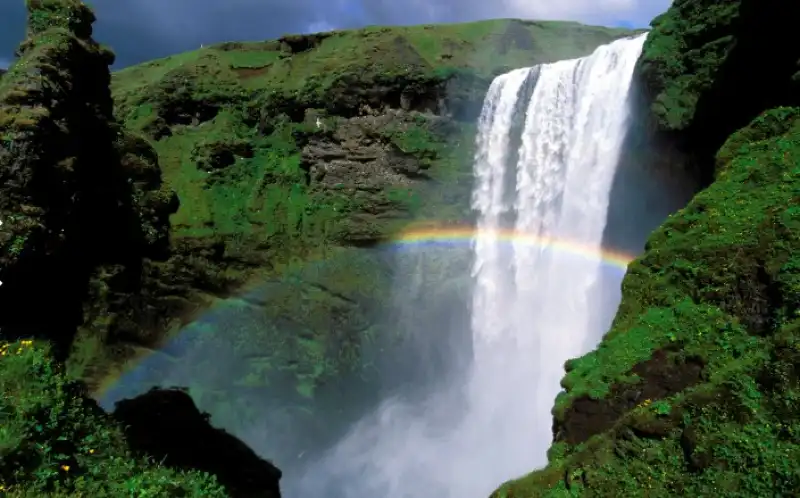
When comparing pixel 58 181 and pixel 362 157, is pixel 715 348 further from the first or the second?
pixel 362 157

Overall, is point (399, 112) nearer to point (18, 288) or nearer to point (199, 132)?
point (199, 132)

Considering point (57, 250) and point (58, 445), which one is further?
point (57, 250)

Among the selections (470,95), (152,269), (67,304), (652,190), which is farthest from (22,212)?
(470,95)

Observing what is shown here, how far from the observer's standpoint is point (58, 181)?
8.45m

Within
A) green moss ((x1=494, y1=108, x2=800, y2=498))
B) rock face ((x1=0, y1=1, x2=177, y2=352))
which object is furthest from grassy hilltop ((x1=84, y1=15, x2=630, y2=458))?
green moss ((x1=494, y1=108, x2=800, y2=498))

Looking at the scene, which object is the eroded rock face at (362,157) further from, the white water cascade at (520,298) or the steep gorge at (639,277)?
the steep gorge at (639,277)

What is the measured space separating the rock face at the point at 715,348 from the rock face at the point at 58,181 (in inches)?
269

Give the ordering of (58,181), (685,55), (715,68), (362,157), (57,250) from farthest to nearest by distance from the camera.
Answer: (362,157)
(685,55)
(715,68)
(58,181)
(57,250)

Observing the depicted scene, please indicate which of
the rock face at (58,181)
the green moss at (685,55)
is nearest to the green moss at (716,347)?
the green moss at (685,55)

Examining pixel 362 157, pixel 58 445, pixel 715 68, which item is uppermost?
pixel 362 157

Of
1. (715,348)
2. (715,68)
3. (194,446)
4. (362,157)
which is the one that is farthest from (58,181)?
(362,157)

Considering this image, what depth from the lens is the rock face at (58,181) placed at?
759 centimetres

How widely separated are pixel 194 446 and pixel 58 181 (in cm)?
501

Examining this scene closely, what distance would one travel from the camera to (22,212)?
24.7 ft
